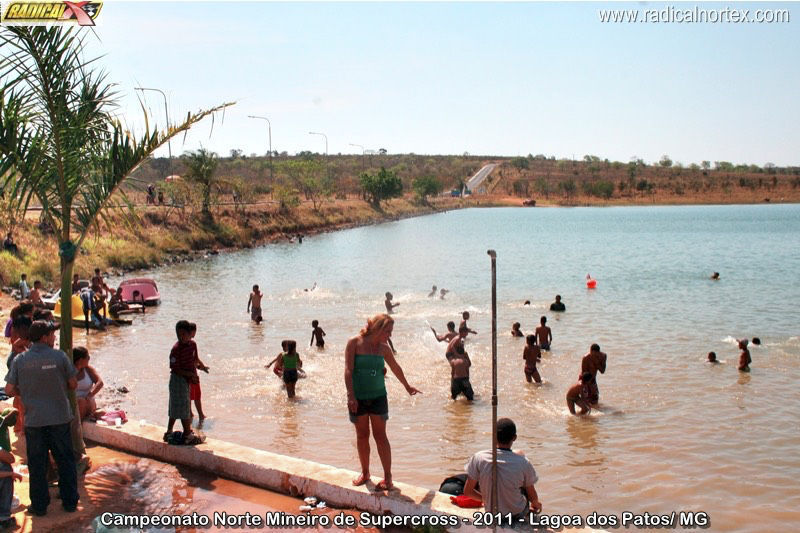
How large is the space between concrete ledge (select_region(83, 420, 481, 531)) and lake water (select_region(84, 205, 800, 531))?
3099 mm

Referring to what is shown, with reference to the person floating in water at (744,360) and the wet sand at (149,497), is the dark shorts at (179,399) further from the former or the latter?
the person floating in water at (744,360)

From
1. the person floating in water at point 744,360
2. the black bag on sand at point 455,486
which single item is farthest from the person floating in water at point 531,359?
the black bag on sand at point 455,486

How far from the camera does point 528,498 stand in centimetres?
601

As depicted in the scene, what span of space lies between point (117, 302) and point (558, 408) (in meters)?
15.0

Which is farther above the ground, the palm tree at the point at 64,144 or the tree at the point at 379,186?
the tree at the point at 379,186

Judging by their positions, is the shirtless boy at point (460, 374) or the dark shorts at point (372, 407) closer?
the dark shorts at point (372, 407)

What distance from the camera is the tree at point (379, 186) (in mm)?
89750

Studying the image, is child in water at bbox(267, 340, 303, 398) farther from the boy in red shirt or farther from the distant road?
the distant road

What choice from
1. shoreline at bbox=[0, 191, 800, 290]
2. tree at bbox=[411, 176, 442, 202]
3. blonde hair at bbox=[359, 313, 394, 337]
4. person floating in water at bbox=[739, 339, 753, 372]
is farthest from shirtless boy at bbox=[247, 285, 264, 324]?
tree at bbox=[411, 176, 442, 202]

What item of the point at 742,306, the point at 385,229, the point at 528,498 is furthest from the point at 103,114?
the point at 385,229

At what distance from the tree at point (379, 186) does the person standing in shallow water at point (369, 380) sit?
84.0m

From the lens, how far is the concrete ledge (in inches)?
238

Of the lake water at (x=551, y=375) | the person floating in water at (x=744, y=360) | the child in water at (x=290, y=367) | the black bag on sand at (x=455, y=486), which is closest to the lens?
the black bag on sand at (x=455, y=486)

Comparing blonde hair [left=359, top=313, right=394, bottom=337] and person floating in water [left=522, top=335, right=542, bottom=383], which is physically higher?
blonde hair [left=359, top=313, right=394, bottom=337]
